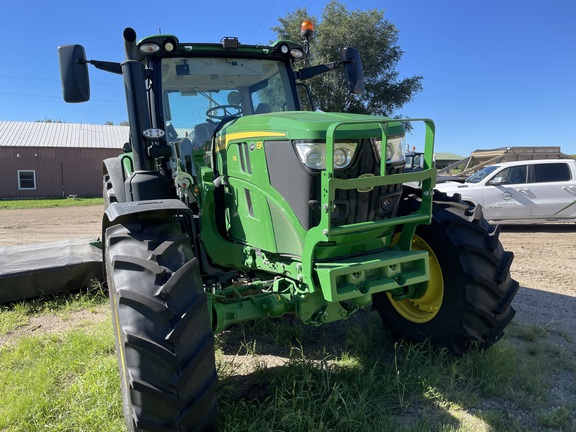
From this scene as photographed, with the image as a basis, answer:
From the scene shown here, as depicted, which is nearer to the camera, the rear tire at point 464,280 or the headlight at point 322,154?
the headlight at point 322,154

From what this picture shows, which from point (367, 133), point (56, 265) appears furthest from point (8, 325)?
point (367, 133)

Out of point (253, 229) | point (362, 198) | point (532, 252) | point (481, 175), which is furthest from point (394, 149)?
point (481, 175)

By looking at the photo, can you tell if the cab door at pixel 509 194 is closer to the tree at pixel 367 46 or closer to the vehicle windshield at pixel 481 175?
the vehicle windshield at pixel 481 175

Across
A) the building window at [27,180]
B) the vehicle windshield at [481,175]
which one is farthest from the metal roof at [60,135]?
the vehicle windshield at [481,175]

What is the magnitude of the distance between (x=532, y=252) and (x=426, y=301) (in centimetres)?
515

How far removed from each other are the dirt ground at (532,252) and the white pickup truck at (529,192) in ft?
1.23

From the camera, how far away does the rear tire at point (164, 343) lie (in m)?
2.14

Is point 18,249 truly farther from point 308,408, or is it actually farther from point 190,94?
point 308,408

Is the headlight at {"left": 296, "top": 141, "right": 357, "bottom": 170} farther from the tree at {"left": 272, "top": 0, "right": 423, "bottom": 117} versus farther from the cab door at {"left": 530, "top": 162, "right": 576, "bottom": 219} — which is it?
the tree at {"left": 272, "top": 0, "right": 423, "bottom": 117}

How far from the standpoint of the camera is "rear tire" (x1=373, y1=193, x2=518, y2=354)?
310 cm

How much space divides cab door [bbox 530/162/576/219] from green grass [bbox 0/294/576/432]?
669 cm

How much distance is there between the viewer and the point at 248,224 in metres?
3.03

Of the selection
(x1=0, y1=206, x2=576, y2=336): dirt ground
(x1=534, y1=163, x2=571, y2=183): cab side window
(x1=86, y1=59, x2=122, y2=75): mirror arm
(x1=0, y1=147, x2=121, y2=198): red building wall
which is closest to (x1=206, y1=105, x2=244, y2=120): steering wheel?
(x1=86, y1=59, x2=122, y2=75): mirror arm

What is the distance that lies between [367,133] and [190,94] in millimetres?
1889
